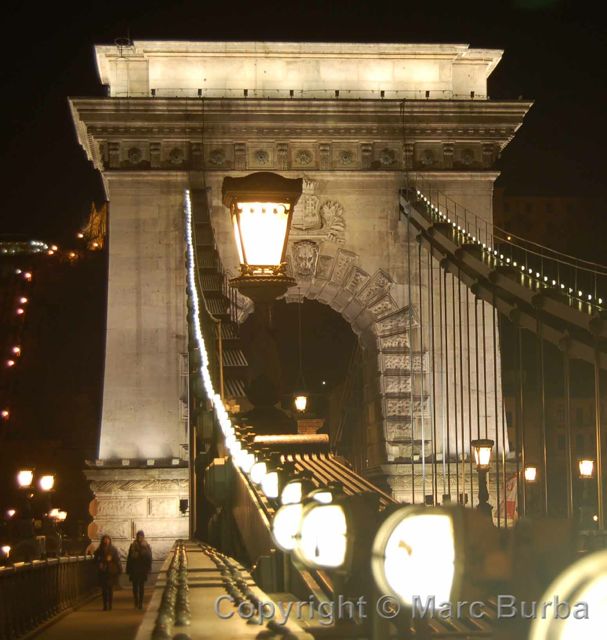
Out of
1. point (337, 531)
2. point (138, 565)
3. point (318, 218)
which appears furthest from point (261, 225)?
point (318, 218)

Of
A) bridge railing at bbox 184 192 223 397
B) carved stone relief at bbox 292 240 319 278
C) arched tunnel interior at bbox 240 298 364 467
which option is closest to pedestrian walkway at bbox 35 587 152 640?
bridge railing at bbox 184 192 223 397

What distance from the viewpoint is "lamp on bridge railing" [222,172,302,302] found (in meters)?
8.54

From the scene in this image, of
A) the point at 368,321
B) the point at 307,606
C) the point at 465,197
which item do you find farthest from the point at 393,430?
the point at 307,606

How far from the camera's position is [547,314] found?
8.84 metres

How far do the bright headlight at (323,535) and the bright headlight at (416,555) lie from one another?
58 cm

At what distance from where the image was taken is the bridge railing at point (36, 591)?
15.2 m

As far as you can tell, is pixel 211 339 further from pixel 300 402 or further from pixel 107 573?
pixel 300 402

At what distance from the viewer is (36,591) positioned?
1822cm

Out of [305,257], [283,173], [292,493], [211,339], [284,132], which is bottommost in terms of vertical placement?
[292,493]

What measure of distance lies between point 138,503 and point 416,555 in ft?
86.2

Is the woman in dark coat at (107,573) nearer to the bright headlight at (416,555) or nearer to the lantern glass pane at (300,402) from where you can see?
the lantern glass pane at (300,402)

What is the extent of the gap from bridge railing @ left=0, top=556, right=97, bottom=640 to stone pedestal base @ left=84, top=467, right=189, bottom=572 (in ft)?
9.57

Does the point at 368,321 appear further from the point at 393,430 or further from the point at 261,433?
the point at 261,433

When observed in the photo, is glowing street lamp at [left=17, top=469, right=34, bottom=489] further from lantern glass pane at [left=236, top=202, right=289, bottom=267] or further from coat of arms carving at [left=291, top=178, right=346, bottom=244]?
lantern glass pane at [left=236, top=202, right=289, bottom=267]
